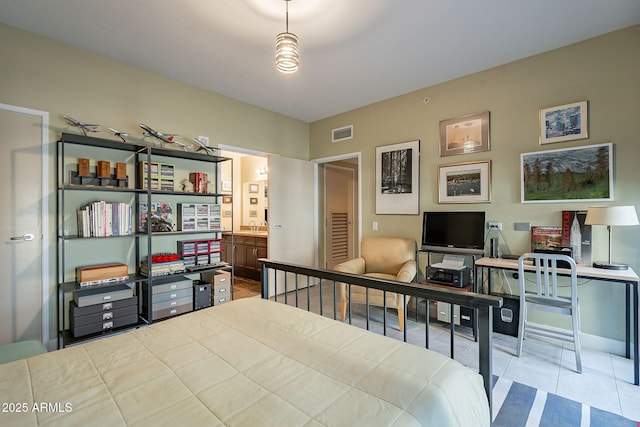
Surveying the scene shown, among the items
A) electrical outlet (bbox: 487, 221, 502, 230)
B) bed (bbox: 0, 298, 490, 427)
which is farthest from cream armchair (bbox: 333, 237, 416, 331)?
bed (bbox: 0, 298, 490, 427)

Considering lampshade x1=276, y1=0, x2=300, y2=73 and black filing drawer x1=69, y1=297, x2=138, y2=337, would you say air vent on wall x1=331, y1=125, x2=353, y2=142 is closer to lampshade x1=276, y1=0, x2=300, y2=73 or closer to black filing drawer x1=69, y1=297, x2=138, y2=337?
lampshade x1=276, y1=0, x2=300, y2=73

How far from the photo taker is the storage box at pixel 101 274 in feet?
8.67

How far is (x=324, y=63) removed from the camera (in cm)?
307

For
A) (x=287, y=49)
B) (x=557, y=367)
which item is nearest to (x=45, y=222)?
(x=287, y=49)

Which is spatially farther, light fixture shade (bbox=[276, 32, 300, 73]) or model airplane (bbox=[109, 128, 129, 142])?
model airplane (bbox=[109, 128, 129, 142])

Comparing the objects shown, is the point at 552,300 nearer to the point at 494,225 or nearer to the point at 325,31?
the point at 494,225

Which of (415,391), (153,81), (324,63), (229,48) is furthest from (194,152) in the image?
(415,391)

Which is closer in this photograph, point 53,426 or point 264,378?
point 53,426

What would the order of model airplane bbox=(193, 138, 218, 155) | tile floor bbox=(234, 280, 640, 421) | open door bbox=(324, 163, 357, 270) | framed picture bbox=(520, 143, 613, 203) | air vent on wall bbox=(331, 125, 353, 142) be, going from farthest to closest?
1. open door bbox=(324, 163, 357, 270)
2. air vent on wall bbox=(331, 125, 353, 142)
3. model airplane bbox=(193, 138, 218, 155)
4. framed picture bbox=(520, 143, 613, 203)
5. tile floor bbox=(234, 280, 640, 421)

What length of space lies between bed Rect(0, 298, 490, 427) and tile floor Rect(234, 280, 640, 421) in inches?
57.8

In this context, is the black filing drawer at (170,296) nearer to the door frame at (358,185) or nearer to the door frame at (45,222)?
the door frame at (45,222)

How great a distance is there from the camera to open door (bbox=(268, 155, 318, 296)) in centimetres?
433

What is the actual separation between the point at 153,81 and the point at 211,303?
8.68 ft

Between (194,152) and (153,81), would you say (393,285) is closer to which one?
(194,152)
